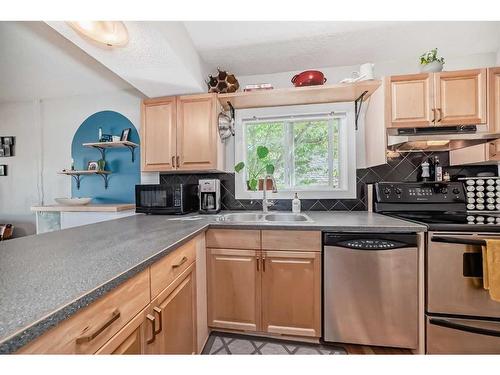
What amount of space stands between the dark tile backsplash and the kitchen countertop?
31.5 inches

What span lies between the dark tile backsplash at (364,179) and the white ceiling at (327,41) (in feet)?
3.15

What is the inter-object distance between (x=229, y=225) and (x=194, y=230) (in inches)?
11.8

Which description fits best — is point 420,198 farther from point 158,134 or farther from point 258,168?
point 158,134

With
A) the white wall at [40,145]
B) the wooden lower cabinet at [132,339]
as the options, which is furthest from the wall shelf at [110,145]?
the wooden lower cabinet at [132,339]

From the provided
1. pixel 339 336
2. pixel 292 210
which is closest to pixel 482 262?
pixel 339 336

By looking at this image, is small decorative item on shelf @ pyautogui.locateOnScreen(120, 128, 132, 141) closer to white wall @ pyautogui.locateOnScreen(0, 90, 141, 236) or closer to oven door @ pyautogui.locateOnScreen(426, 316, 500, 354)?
white wall @ pyautogui.locateOnScreen(0, 90, 141, 236)

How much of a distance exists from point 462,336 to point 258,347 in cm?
123

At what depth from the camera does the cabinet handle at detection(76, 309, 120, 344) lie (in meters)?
0.55

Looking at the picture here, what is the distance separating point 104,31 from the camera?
1362 millimetres

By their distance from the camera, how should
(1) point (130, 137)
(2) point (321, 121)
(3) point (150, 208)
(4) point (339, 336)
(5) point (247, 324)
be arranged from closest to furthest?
(4) point (339, 336) → (5) point (247, 324) → (3) point (150, 208) → (2) point (321, 121) → (1) point (130, 137)

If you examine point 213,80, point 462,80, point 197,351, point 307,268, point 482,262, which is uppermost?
point 213,80

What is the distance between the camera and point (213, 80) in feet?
6.89

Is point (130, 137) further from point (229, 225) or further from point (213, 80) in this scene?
point (229, 225)

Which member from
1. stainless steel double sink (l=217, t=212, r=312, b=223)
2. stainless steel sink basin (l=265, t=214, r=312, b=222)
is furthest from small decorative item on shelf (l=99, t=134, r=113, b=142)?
stainless steel sink basin (l=265, t=214, r=312, b=222)
